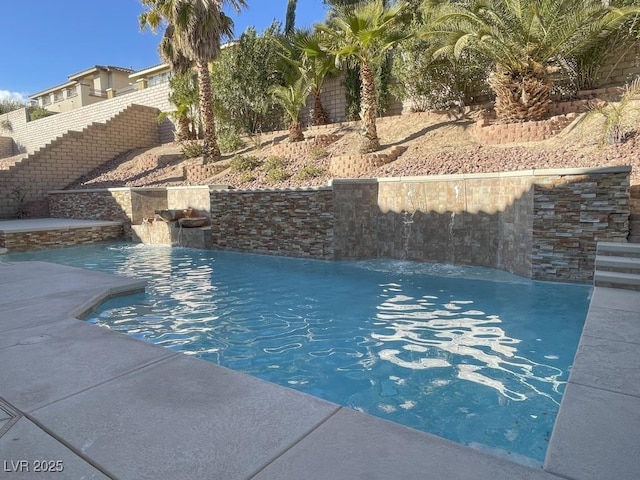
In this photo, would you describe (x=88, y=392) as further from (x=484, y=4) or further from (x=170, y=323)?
(x=484, y=4)

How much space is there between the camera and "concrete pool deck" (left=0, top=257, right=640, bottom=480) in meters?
2.00

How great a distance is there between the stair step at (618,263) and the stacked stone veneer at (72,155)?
22.5m

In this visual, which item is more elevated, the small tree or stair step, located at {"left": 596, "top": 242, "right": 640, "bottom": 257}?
the small tree

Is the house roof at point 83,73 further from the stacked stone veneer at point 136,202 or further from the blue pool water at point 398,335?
the blue pool water at point 398,335

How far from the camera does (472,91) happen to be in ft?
48.1

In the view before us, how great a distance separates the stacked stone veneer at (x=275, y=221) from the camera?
9906 millimetres

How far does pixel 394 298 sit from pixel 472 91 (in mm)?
11074

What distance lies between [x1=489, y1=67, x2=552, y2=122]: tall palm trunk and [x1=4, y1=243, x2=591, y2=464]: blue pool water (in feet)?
19.5

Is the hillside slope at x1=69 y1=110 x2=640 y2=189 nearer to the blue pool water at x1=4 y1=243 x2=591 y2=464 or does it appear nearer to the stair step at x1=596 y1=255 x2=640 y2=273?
the stair step at x1=596 y1=255 x2=640 y2=273

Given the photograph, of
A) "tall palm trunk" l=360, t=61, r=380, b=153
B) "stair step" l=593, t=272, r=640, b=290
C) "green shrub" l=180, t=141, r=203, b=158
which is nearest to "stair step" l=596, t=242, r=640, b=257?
"stair step" l=593, t=272, r=640, b=290

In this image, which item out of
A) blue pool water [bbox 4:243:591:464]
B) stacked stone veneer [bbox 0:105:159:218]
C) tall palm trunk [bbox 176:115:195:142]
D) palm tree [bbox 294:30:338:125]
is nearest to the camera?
blue pool water [bbox 4:243:591:464]

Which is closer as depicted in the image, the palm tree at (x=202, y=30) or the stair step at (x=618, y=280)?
the stair step at (x=618, y=280)

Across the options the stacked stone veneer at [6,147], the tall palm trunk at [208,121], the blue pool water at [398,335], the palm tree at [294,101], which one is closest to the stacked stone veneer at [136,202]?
the tall palm trunk at [208,121]

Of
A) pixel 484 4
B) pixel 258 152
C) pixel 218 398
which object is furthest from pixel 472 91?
pixel 218 398
